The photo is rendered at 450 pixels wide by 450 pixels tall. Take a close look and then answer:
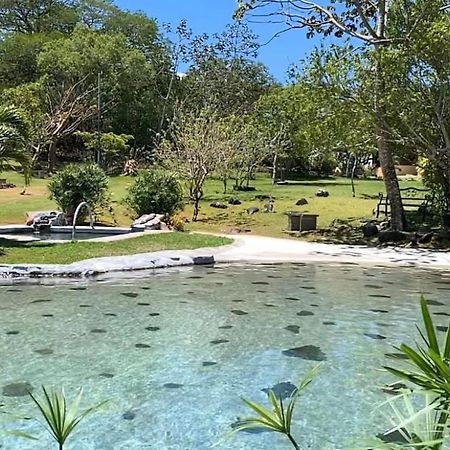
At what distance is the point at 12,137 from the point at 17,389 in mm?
8291

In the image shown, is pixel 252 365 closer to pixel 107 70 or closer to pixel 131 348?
pixel 131 348

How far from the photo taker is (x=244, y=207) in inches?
844

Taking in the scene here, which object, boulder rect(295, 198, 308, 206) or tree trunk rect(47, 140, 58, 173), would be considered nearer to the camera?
boulder rect(295, 198, 308, 206)

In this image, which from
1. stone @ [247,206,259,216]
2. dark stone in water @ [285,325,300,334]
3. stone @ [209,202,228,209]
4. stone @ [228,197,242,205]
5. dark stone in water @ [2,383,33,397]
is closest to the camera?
dark stone in water @ [2,383,33,397]

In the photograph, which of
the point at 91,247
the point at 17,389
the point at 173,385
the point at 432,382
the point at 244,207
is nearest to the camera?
the point at 432,382

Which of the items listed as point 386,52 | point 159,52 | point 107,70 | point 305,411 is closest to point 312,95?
point 386,52

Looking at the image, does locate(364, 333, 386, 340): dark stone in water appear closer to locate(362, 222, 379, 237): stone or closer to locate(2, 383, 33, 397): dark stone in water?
locate(2, 383, 33, 397): dark stone in water

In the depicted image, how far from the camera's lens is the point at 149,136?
39.1 m

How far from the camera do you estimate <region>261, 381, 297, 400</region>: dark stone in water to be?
5136 mm

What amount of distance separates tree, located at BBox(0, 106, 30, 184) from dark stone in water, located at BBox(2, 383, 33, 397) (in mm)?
8116

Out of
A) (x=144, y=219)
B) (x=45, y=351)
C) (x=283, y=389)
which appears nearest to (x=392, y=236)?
(x=144, y=219)

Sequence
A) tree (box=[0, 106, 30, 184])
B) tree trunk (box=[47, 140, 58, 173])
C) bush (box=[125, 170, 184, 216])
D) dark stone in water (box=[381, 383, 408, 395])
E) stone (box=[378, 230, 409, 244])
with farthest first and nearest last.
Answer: tree trunk (box=[47, 140, 58, 173]) → bush (box=[125, 170, 184, 216]) → stone (box=[378, 230, 409, 244]) → tree (box=[0, 106, 30, 184]) → dark stone in water (box=[381, 383, 408, 395])

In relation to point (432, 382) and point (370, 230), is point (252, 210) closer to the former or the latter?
point (370, 230)


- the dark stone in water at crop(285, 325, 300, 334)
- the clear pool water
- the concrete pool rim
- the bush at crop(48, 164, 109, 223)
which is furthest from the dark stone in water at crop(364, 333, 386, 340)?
the bush at crop(48, 164, 109, 223)
